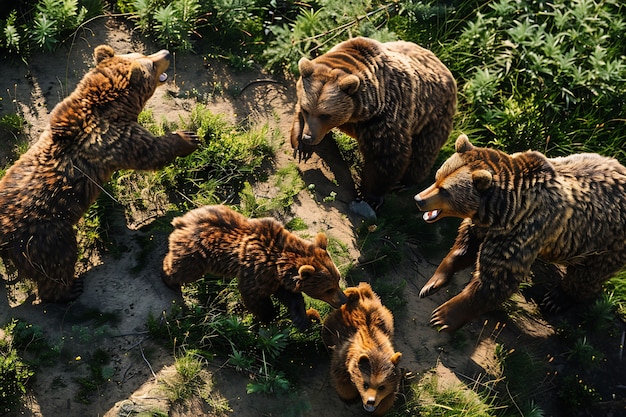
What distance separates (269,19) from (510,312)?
5.50 metres

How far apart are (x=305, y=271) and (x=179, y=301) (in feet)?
5.15

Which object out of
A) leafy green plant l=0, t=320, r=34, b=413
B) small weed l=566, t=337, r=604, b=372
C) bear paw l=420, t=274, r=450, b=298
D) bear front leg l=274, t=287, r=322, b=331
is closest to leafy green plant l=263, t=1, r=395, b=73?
bear paw l=420, t=274, r=450, b=298

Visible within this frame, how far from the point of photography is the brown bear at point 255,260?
6715mm

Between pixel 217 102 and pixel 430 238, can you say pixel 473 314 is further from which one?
pixel 217 102

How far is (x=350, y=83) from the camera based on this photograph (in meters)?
7.60

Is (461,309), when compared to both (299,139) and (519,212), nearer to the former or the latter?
(519,212)

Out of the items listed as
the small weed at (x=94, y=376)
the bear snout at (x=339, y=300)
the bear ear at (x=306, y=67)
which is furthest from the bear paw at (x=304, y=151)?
the small weed at (x=94, y=376)

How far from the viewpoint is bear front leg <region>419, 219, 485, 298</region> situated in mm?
7664

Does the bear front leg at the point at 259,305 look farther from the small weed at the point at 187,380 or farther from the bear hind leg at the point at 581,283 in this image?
the bear hind leg at the point at 581,283

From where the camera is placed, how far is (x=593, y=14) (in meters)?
9.91

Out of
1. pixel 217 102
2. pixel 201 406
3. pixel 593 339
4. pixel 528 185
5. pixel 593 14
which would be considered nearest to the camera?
pixel 201 406

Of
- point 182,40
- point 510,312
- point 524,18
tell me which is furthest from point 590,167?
point 182,40

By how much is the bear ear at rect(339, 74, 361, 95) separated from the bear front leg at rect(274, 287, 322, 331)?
2401 mm

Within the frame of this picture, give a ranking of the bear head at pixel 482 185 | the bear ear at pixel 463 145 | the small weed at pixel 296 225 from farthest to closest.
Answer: the small weed at pixel 296 225 → the bear ear at pixel 463 145 → the bear head at pixel 482 185
